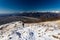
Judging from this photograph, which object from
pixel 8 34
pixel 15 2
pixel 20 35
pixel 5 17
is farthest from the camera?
pixel 15 2

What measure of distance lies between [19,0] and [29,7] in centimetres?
69

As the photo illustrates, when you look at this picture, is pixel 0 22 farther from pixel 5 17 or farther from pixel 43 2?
pixel 43 2

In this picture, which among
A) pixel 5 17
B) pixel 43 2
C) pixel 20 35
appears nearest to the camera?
pixel 20 35

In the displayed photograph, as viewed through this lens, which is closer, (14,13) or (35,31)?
(35,31)

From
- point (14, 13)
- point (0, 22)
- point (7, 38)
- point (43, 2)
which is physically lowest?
point (7, 38)

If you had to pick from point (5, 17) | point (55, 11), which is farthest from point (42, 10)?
point (5, 17)

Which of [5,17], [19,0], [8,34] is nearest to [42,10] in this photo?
[19,0]

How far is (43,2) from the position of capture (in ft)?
21.9

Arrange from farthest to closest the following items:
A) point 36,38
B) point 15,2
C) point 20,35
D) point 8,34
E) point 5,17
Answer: point 15,2
point 5,17
point 8,34
point 20,35
point 36,38

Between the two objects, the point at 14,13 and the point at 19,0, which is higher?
the point at 19,0

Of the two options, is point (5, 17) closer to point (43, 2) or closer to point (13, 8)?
point (13, 8)

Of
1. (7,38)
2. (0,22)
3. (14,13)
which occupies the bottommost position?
(7,38)

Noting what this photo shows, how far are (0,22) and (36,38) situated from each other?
221 centimetres

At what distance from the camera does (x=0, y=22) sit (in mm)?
4824
